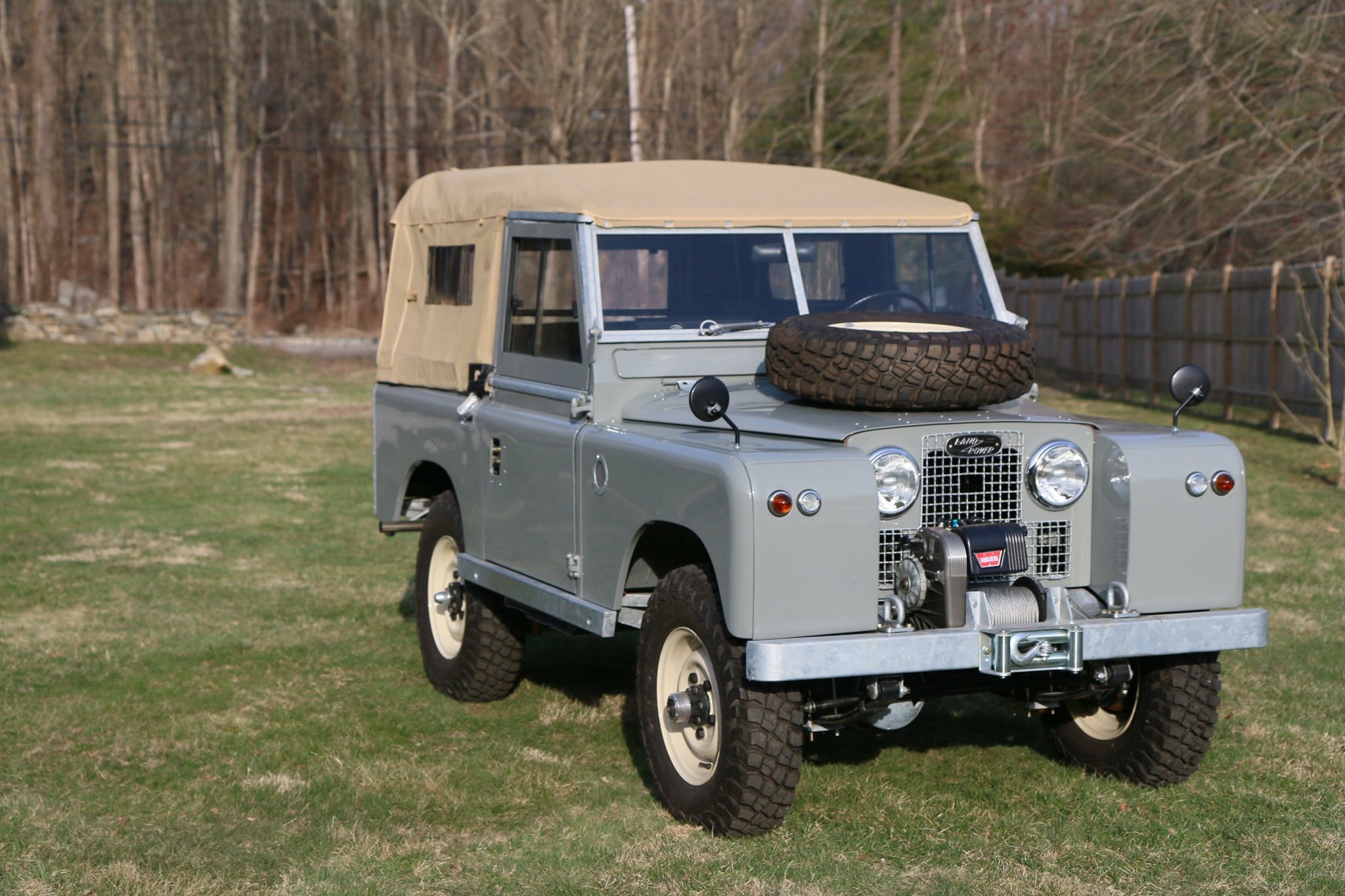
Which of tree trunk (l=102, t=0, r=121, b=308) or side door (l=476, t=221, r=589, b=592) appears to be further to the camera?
tree trunk (l=102, t=0, r=121, b=308)

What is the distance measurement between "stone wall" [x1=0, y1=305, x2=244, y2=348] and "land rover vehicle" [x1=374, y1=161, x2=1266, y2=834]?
2883cm

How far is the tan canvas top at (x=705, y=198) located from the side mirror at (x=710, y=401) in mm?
1483

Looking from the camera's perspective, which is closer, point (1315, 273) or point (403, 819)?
point (403, 819)

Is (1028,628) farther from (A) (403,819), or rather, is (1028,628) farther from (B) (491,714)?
(B) (491,714)

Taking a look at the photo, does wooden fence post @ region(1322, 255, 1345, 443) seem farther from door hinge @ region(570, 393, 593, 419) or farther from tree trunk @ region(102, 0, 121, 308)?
tree trunk @ region(102, 0, 121, 308)

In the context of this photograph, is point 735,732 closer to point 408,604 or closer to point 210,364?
point 408,604

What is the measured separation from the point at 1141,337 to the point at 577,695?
18459mm

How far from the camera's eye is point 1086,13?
75.0 feet

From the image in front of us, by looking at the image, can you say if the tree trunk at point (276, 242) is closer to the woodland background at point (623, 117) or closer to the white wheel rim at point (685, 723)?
the woodland background at point (623, 117)

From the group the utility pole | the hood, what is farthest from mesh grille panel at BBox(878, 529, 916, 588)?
the utility pole

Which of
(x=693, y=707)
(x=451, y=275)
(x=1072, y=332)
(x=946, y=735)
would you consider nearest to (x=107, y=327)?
(x=1072, y=332)

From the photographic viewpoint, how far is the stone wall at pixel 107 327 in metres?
33.3

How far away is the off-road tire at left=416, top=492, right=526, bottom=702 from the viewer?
6.93 meters

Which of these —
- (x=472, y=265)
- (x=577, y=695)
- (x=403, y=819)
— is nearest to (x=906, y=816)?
(x=403, y=819)
